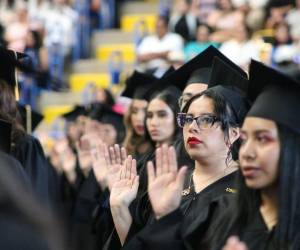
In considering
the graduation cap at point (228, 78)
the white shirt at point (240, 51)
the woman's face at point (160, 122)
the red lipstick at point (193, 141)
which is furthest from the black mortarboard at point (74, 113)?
the red lipstick at point (193, 141)

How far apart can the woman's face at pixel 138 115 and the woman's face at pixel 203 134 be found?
288 cm

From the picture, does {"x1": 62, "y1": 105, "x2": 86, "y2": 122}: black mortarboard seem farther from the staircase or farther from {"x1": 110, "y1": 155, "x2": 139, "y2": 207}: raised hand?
{"x1": 110, "y1": 155, "x2": 139, "y2": 207}: raised hand

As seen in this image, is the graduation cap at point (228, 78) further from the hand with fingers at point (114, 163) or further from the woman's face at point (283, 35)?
the woman's face at point (283, 35)

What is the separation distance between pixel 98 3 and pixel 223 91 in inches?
483

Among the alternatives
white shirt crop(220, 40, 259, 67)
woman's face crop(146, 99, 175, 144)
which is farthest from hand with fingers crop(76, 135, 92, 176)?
white shirt crop(220, 40, 259, 67)

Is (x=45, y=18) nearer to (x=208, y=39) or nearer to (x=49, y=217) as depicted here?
(x=208, y=39)

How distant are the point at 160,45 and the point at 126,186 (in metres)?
9.53

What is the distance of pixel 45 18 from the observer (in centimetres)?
1673

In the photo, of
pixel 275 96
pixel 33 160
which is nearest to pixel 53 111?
pixel 33 160

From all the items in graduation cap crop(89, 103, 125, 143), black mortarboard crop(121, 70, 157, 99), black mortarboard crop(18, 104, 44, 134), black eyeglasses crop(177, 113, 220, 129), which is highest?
black eyeglasses crop(177, 113, 220, 129)

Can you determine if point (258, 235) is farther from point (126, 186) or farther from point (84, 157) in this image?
point (84, 157)

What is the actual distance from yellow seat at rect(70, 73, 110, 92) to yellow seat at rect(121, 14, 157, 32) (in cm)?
106

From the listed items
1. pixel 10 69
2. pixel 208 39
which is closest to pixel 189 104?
pixel 10 69

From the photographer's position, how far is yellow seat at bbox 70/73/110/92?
16.4 metres
